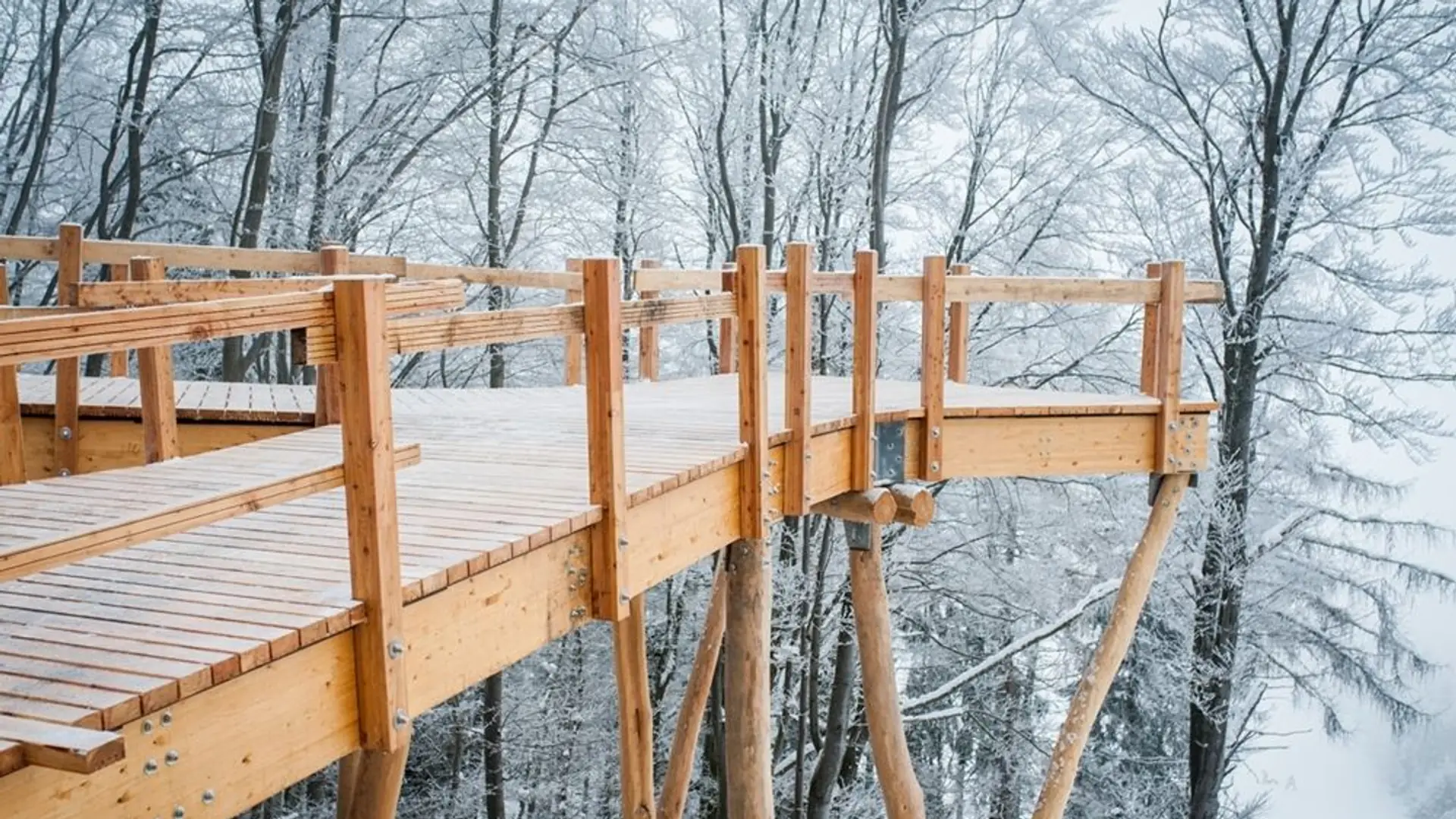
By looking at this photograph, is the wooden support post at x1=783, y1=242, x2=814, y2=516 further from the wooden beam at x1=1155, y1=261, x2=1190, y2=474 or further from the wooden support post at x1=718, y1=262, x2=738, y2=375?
the wooden support post at x1=718, y1=262, x2=738, y2=375

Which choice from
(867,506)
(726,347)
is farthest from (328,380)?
(726,347)

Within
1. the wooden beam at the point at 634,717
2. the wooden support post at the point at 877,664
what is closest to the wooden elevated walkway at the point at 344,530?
the wooden support post at the point at 877,664

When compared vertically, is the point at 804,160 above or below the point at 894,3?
below

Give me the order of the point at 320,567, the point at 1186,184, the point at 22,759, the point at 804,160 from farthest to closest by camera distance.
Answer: the point at 804,160, the point at 1186,184, the point at 320,567, the point at 22,759

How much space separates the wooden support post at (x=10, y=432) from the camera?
476 cm

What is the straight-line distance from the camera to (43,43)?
488 inches

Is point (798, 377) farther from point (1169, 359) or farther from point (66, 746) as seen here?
point (66, 746)

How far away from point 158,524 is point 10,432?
3186mm

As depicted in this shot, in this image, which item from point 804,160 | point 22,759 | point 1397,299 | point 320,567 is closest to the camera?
point 22,759

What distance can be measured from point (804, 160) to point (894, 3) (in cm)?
230

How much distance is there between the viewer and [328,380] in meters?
5.94

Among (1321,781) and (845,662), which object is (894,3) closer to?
(845,662)

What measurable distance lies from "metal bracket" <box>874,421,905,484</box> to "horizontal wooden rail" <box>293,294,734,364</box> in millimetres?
2368

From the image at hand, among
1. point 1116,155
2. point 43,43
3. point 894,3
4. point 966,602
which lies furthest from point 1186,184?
point 43,43
